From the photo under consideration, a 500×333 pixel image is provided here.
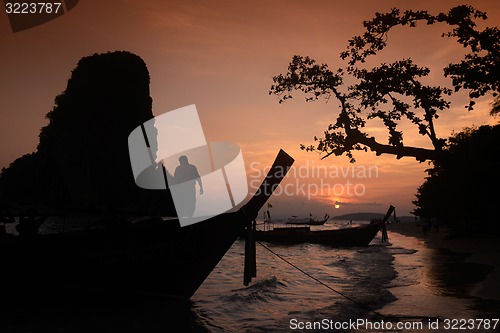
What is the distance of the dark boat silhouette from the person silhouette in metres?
1.02

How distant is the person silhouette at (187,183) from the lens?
440 inches

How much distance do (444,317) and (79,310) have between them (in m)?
9.27

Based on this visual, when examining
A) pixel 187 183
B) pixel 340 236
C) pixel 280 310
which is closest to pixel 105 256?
pixel 187 183

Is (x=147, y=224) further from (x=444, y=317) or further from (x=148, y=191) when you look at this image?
(x=148, y=191)

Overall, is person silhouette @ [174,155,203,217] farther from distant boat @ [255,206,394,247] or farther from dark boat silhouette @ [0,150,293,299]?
distant boat @ [255,206,394,247]

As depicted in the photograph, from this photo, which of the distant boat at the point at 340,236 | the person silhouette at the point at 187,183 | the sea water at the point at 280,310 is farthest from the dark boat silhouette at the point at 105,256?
the distant boat at the point at 340,236

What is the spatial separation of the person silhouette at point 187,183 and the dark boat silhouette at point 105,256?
1020 millimetres

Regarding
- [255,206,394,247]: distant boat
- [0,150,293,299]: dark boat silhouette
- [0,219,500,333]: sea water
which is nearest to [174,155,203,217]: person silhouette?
[0,150,293,299]: dark boat silhouette

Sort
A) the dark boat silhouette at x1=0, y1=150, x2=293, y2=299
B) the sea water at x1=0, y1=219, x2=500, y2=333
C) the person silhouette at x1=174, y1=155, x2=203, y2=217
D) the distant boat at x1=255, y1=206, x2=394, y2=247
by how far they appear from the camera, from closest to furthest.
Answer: the sea water at x1=0, y1=219, x2=500, y2=333 < the dark boat silhouette at x1=0, y1=150, x2=293, y2=299 < the person silhouette at x1=174, y1=155, x2=203, y2=217 < the distant boat at x1=255, y1=206, x2=394, y2=247

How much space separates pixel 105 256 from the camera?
397 inches

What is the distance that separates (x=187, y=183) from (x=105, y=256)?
3.23 meters

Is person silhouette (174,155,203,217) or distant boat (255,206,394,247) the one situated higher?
person silhouette (174,155,203,217)

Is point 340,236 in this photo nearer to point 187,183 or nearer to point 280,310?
point 280,310

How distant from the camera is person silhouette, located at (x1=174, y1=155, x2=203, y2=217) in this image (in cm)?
1117
